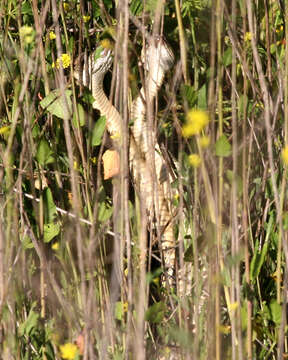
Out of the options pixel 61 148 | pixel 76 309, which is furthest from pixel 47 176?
pixel 76 309

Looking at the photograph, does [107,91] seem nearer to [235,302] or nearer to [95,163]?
[95,163]

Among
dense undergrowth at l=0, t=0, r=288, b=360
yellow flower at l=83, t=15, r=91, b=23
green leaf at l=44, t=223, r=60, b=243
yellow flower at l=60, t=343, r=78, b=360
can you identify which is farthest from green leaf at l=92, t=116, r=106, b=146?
yellow flower at l=60, t=343, r=78, b=360

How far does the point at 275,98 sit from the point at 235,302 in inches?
19.9

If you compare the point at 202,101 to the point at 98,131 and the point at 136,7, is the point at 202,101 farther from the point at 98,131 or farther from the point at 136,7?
the point at 136,7

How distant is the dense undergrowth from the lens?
111 centimetres

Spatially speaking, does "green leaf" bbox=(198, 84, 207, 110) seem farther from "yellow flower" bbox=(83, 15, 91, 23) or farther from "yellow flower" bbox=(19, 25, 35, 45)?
"yellow flower" bbox=(83, 15, 91, 23)

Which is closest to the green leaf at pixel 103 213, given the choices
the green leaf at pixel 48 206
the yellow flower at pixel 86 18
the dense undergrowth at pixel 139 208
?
the dense undergrowth at pixel 139 208

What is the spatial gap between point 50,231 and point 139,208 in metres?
0.29

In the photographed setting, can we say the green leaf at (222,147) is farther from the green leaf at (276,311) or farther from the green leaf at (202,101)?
the green leaf at (276,311)

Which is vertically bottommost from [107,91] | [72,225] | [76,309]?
[76,309]

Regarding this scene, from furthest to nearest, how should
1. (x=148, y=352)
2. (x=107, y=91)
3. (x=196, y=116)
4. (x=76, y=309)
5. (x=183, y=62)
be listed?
Result: (x=107, y=91)
(x=148, y=352)
(x=76, y=309)
(x=183, y=62)
(x=196, y=116)

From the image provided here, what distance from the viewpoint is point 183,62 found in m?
1.18

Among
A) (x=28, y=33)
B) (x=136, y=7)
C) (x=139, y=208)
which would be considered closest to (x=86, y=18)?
(x=136, y=7)

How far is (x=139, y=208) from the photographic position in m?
1.29
